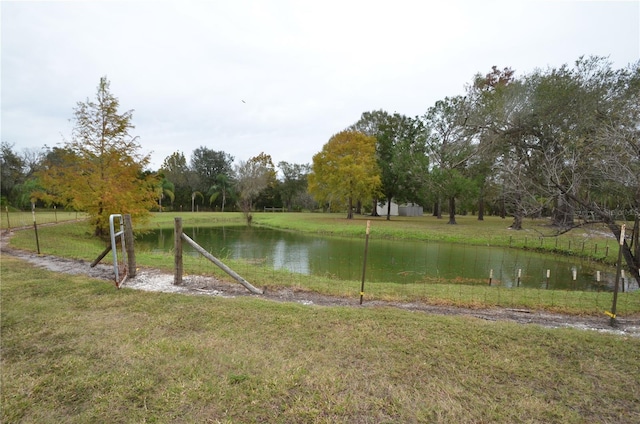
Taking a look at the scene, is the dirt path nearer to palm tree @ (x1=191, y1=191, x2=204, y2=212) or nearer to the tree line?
the tree line

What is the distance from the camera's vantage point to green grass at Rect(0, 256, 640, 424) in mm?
2447

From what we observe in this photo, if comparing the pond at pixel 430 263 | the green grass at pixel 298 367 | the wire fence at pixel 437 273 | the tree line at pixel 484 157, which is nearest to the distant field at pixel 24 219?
the tree line at pixel 484 157

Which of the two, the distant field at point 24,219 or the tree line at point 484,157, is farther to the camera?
the distant field at point 24,219

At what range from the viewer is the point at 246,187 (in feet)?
145

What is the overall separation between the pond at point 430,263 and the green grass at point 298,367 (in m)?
5.39

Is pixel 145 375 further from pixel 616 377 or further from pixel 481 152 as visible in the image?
pixel 481 152

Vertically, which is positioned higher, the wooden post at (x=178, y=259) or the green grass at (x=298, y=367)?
the wooden post at (x=178, y=259)

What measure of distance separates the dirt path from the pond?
382 cm

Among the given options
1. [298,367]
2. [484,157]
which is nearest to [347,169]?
[484,157]

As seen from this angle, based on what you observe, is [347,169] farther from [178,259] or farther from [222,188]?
[222,188]

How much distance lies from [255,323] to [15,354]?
255 cm

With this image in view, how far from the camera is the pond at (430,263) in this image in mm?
9430

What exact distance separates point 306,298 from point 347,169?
2128 cm

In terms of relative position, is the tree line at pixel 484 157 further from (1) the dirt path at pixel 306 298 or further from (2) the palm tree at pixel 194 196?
(2) the palm tree at pixel 194 196
